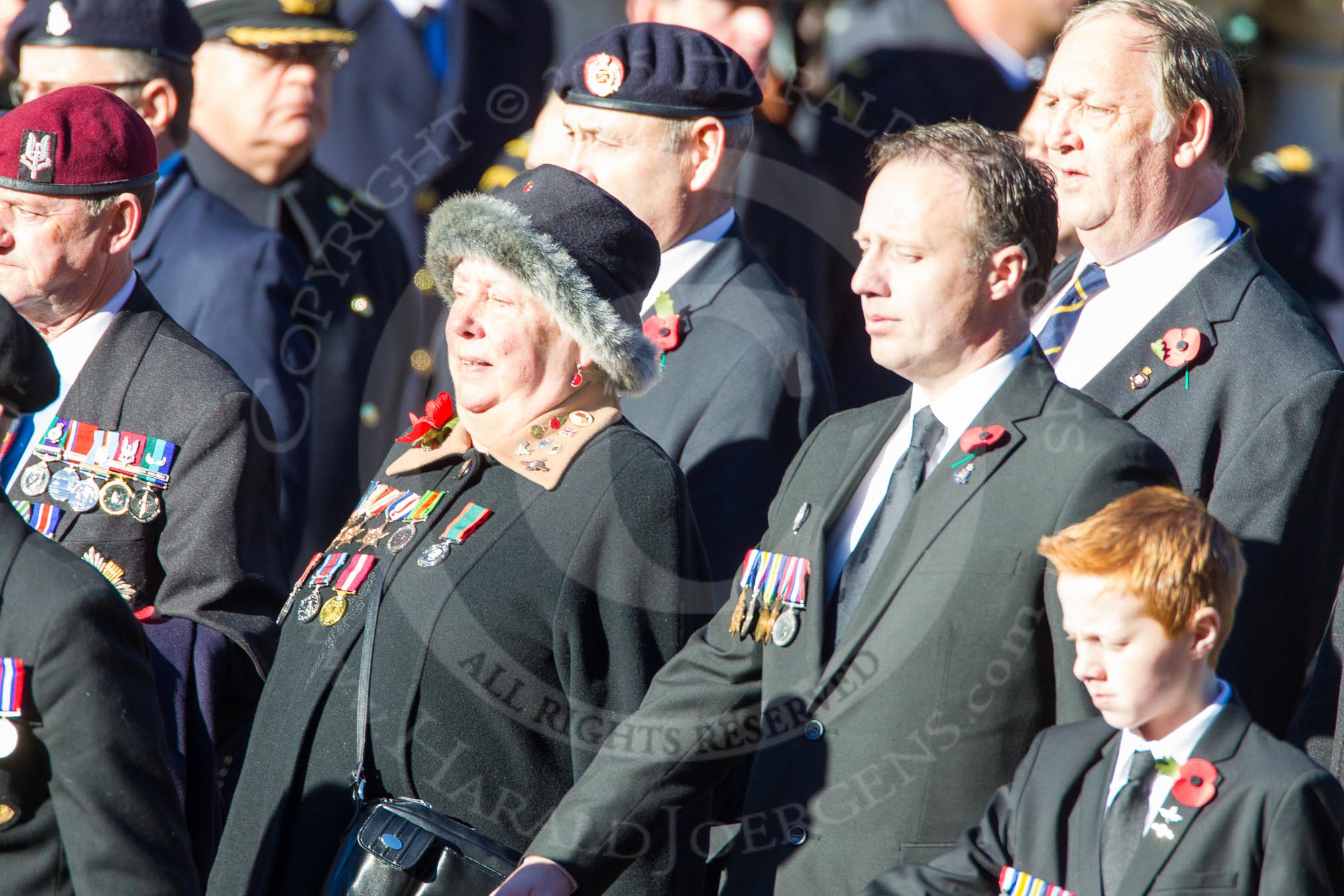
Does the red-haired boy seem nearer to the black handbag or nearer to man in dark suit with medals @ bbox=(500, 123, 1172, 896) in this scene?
man in dark suit with medals @ bbox=(500, 123, 1172, 896)

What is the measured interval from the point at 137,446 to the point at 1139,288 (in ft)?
7.12

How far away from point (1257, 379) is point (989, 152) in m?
0.75

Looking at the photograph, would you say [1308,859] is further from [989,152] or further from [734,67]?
[734,67]

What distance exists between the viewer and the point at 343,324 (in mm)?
5969

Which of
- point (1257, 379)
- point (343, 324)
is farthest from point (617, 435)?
point (343, 324)

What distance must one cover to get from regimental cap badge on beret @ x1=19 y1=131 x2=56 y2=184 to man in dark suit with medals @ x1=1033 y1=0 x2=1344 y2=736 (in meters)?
2.20

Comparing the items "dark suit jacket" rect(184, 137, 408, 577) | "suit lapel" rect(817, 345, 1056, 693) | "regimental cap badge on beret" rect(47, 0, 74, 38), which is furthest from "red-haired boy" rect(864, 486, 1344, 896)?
"regimental cap badge on beret" rect(47, 0, 74, 38)

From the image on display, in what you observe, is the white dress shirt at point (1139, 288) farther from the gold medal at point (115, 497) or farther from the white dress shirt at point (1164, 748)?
the gold medal at point (115, 497)

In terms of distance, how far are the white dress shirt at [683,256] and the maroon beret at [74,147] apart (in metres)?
1.24

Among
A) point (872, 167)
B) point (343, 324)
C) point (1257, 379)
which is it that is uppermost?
point (872, 167)

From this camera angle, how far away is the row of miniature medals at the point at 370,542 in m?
3.54

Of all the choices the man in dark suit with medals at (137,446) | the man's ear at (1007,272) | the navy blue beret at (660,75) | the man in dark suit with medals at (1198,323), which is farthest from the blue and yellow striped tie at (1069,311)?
the man in dark suit with medals at (137,446)

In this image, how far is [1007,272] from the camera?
10.5ft

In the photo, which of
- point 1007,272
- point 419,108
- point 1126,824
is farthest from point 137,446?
point 419,108
